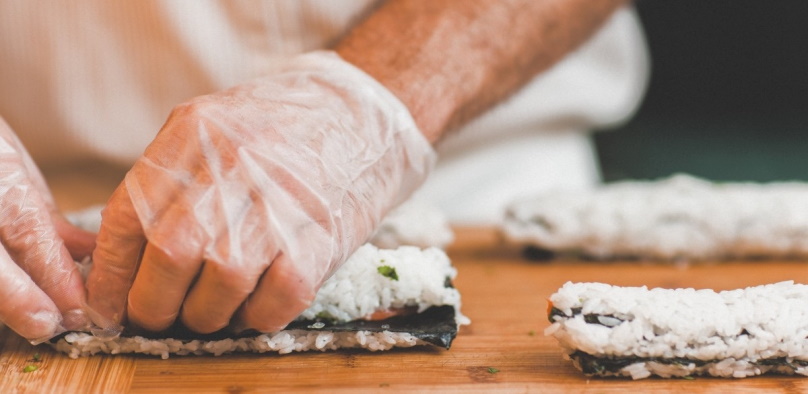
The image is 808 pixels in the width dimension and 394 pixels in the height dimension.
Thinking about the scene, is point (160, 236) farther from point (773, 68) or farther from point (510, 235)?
point (773, 68)

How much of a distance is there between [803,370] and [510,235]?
0.84 meters

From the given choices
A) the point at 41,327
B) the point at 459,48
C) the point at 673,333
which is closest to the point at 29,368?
the point at 41,327

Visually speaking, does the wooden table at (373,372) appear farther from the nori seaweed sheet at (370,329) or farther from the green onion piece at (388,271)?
the green onion piece at (388,271)

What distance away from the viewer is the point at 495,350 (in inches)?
62.2

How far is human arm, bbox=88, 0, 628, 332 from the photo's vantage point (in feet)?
4.48

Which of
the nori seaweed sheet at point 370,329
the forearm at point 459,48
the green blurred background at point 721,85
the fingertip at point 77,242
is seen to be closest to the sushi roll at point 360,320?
the nori seaweed sheet at point 370,329

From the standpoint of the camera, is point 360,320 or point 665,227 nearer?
point 360,320

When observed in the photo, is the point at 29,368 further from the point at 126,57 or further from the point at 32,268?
the point at 126,57

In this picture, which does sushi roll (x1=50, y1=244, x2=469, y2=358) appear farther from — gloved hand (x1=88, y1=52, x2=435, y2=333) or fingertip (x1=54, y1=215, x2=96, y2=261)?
fingertip (x1=54, y1=215, x2=96, y2=261)

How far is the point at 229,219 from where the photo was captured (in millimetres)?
1365

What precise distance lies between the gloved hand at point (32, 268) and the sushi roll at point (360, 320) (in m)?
Result: 0.05

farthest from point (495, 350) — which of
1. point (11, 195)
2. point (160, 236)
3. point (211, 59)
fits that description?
point (211, 59)

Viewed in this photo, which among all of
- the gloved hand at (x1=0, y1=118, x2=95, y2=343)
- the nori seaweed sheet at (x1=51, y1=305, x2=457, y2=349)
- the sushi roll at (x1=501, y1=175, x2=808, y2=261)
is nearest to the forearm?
the sushi roll at (x1=501, y1=175, x2=808, y2=261)

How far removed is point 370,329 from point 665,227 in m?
0.96
